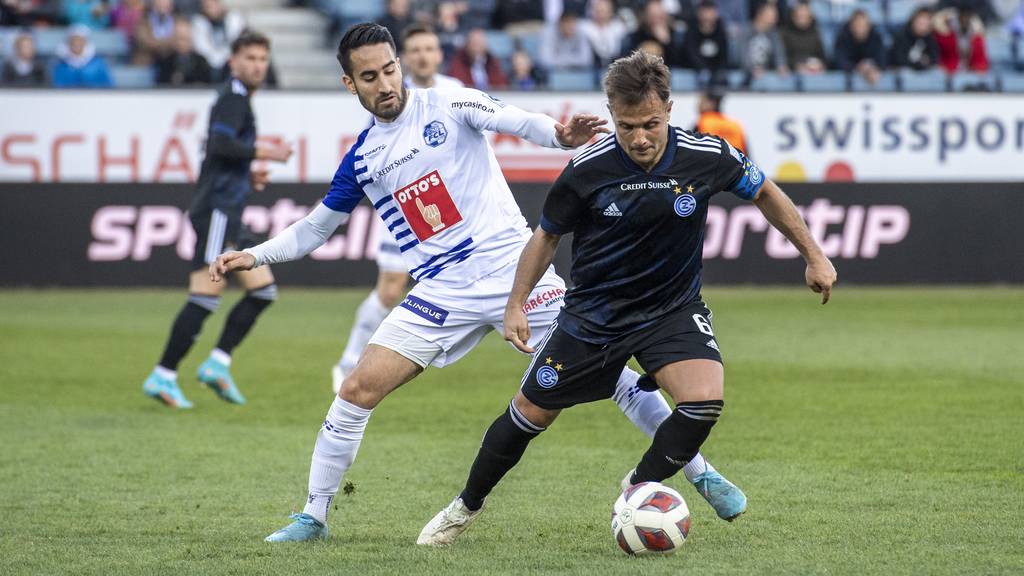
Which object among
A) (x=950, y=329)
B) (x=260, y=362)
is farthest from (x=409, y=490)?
(x=950, y=329)

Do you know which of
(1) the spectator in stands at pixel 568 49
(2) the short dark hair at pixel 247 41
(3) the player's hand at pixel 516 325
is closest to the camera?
(3) the player's hand at pixel 516 325

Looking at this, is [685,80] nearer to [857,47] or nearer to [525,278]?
[857,47]

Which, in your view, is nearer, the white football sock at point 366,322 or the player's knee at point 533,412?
the player's knee at point 533,412

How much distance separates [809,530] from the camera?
560cm

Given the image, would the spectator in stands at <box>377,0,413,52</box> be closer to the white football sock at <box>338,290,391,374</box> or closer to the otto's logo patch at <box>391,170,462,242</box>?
the white football sock at <box>338,290,391,374</box>

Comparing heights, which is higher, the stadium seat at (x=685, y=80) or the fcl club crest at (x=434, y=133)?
the fcl club crest at (x=434, y=133)

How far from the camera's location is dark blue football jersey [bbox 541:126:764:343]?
526cm

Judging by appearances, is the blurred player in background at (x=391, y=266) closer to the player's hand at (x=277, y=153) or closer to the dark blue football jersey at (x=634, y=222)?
the player's hand at (x=277, y=153)

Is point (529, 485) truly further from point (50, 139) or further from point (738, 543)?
point (50, 139)

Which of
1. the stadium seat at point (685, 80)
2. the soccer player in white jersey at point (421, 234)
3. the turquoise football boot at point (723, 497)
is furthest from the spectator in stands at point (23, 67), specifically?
the turquoise football boot at point (723, 497)

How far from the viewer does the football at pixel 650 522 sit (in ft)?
17.1

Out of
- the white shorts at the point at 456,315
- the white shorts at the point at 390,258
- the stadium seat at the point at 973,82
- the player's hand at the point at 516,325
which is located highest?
the player's hand at the point at 516,325

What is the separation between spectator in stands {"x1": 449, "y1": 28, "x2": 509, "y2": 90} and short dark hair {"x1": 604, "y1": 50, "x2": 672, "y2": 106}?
1319 centimetres

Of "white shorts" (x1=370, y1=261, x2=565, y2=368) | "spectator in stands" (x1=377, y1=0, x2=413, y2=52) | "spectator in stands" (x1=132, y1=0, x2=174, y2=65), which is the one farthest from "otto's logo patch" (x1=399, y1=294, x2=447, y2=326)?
"spectator in stands" (x1=132, y1=0, x2=174, y2=65)
